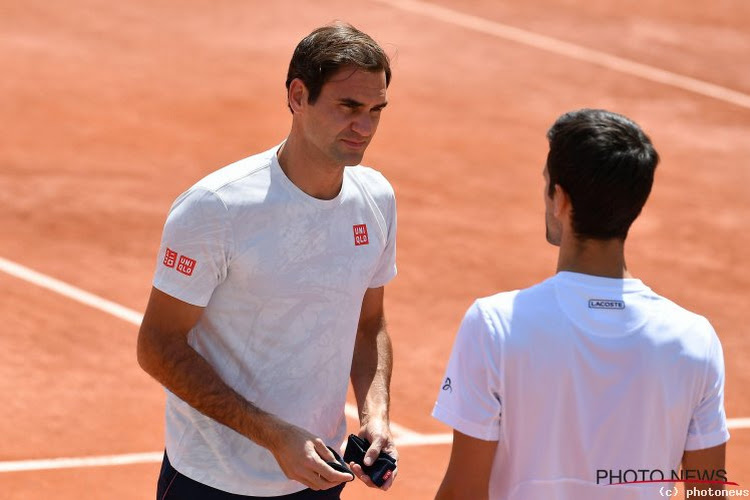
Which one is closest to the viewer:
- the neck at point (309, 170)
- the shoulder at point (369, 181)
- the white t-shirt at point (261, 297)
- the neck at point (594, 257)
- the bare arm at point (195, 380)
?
the neck at point (594, 257)

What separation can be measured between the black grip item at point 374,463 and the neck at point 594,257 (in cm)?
126

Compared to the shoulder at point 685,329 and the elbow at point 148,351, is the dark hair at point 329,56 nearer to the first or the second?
the elbow at point 148,351

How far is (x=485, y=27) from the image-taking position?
→ 18.3m

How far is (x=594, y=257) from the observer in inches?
141

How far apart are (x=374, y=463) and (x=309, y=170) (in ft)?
3.49

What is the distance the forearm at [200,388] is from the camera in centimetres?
436

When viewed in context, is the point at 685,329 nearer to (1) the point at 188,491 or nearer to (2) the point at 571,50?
(1) the point at 188,491

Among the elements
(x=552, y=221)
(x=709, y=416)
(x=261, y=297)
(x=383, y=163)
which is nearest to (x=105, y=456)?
(x=261, y=297)

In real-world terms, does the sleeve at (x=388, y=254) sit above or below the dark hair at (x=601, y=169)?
below

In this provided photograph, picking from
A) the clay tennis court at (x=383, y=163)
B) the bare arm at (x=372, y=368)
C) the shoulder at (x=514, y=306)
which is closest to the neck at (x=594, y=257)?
the shoulder at (x=514, y=306)

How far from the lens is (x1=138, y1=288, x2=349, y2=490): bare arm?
14.0ft

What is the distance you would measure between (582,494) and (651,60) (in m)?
14.9

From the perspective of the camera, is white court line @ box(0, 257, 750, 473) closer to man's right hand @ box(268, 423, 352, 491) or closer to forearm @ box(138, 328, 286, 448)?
forearm @ box(138, 328, 286, 448)

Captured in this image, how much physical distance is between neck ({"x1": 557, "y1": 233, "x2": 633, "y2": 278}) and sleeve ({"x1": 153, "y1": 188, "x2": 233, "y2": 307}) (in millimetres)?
1305
